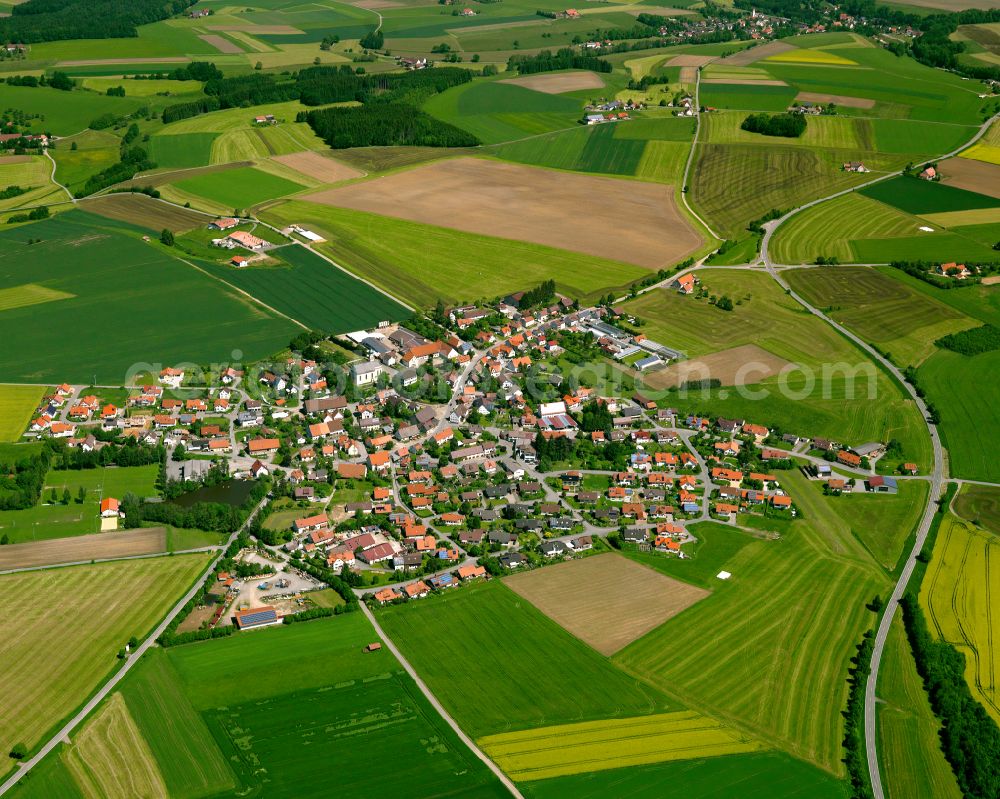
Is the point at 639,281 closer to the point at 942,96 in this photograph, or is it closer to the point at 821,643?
the point at 821,643

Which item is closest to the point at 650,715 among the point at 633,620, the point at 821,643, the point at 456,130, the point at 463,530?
the point at 633,620

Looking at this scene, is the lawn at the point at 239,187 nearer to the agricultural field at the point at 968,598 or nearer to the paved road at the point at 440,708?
the paved road at the point at 440,708

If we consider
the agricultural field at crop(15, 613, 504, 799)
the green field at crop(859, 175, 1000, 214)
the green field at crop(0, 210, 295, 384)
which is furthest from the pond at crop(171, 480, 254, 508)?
the green field at crop(859, 175, 1000, 214)

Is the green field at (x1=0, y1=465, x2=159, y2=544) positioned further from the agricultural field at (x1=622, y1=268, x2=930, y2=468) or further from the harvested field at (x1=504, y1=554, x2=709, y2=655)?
the agricultural field at (x1=622, y1=268, x2=930, y2=468)

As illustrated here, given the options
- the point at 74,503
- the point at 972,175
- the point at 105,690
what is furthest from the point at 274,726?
the point at 972,175

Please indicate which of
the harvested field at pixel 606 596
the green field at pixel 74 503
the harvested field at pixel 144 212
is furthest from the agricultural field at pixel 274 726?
the harvested field at pixel 144 212

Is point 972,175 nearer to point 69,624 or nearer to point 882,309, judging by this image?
point 882,309
